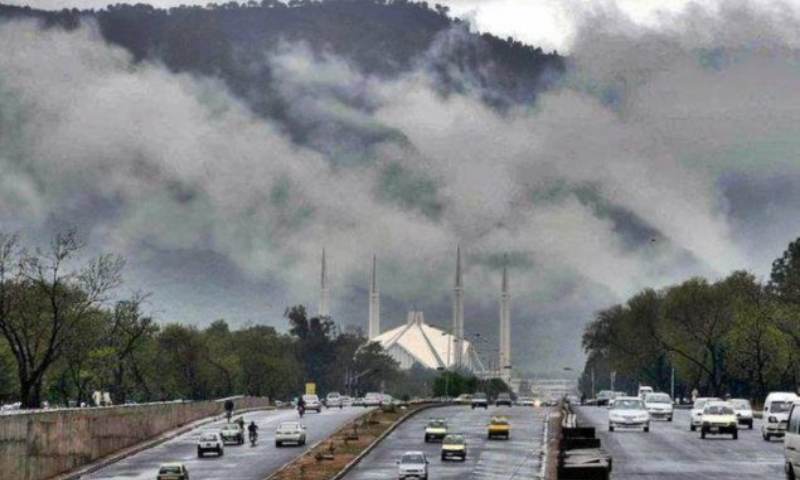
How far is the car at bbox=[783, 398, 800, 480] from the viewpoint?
52.4 metres

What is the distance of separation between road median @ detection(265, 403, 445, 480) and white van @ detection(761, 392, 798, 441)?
26.0 metres

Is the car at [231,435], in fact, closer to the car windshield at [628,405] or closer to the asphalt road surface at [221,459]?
the asphalt road surface at [221,459]

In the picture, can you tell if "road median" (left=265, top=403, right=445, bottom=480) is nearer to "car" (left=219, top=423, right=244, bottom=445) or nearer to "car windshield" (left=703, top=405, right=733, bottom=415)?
A: "car" (left=219, top=423, right=244, bottom=445)

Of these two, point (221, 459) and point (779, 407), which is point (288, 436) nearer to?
point (221, 459)

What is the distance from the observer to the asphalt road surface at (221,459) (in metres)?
93.5

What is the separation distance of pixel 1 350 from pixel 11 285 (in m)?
31.3

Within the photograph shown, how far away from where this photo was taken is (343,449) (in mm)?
109438

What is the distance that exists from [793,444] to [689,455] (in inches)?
1457

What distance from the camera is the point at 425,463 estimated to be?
82875mm

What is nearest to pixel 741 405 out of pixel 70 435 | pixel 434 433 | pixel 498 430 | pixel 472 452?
pixel 498 430

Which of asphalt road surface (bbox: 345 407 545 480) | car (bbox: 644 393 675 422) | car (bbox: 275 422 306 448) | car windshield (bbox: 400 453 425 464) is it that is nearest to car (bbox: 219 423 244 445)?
car (bbox: 275 422 306 448)

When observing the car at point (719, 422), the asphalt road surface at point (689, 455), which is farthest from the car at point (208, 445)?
the car at point (719, 422)

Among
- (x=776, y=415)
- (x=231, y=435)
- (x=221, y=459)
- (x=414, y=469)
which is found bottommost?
(x=414, y=469)

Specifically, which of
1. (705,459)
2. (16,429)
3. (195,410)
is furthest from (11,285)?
(705,459)
